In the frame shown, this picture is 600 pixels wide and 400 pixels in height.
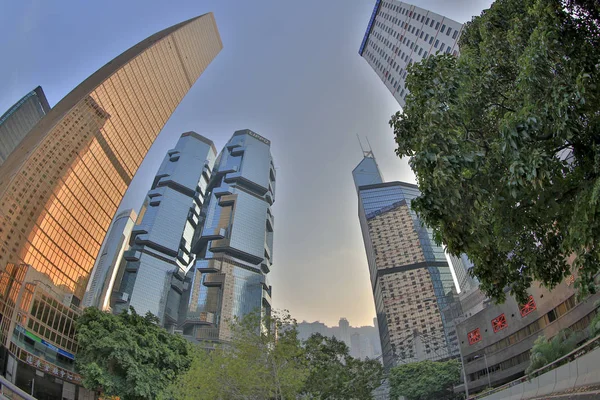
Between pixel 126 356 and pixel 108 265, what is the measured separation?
11415cm

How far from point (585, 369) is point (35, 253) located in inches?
2513

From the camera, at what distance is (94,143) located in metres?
71.8

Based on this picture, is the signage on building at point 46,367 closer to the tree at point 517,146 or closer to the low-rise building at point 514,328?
the low-rise building at point 514,328

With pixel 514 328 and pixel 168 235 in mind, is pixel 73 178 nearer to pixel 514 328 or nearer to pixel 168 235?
pixel 514 328

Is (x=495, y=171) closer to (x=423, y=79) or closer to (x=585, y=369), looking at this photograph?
(x=423, y=79)

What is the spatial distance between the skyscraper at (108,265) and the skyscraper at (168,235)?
6.84 m

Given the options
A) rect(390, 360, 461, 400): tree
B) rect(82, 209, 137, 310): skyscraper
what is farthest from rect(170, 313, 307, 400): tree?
rect(82, 209, 137, 310): skyscraper

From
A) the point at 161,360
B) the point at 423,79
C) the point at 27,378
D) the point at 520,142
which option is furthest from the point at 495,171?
the point at 27,378

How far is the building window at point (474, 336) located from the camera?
48.1 m

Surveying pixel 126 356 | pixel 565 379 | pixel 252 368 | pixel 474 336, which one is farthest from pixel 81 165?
pixel 565 379

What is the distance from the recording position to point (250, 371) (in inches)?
866

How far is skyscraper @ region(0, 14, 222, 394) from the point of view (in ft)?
143

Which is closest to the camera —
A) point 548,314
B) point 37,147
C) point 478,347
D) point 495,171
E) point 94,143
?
point 495,171

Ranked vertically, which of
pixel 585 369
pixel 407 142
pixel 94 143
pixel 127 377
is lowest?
pixel 585 369
